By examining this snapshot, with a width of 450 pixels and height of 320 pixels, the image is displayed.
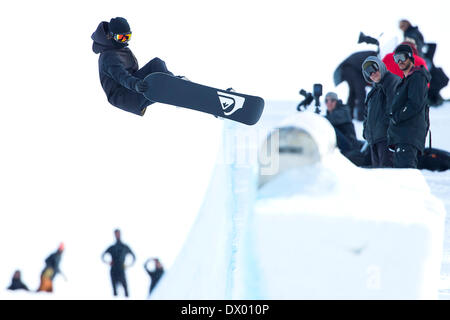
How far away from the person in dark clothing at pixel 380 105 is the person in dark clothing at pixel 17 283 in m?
2.68

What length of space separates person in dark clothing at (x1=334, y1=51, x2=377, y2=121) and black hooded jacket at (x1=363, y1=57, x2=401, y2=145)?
10.9 feet

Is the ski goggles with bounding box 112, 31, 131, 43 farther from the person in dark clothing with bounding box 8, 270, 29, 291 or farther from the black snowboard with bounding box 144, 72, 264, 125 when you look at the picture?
the person in dark clothing with bounding box 8, 270, 29, 291

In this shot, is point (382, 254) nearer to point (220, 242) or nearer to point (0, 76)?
point (220, 242)

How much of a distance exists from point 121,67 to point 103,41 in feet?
0.80

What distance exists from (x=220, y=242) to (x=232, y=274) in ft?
0.60

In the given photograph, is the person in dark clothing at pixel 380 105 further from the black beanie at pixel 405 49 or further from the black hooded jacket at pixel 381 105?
the black beanie at pixel 405 49

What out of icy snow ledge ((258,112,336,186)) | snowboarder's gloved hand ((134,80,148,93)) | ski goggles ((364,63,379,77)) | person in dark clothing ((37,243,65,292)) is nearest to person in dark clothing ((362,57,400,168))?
ski goggles ((364,63,379,77))

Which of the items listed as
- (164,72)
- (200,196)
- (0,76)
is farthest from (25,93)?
(200,196)

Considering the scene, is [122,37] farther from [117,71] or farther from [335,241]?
[335,241]

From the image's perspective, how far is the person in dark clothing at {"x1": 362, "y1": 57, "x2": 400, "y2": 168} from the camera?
384 centimetres

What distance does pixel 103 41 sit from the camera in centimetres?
433

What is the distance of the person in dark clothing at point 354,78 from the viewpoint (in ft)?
23.7

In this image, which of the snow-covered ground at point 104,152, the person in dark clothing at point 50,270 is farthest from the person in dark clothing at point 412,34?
the person in dark clothing at point 50,270

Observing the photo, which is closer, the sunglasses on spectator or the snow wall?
the snow wall
